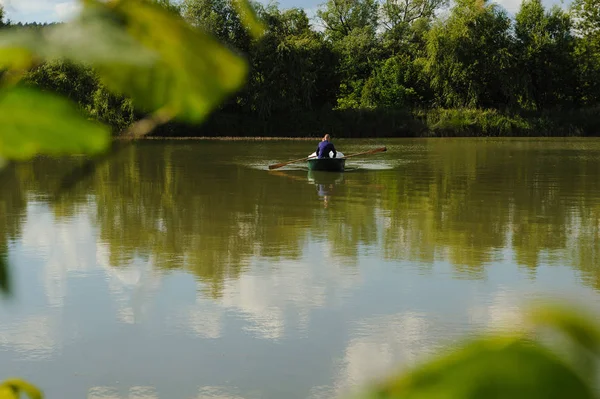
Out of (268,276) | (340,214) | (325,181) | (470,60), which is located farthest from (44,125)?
(470,60)

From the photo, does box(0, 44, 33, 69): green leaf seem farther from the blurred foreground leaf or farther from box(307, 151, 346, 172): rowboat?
box(307, 151, 346, 172): rowboat

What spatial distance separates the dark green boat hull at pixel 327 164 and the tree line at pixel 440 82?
1994cm

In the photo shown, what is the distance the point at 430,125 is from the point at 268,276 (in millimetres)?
35332

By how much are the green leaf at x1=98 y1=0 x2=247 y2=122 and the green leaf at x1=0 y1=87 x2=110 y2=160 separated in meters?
0.02

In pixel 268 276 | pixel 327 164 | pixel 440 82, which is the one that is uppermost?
pixel 440 82

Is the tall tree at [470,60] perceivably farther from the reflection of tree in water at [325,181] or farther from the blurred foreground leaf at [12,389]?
the blurred foreground leaf at [12,389]

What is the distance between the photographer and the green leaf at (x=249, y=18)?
0.36 metres

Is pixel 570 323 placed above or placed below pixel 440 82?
below

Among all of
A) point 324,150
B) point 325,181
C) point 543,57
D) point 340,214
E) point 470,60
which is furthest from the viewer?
point 543,57

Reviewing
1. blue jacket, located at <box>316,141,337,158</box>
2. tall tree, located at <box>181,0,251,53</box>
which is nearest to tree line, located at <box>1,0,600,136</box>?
blue jacket, located at <box>316,141,337,158</box>

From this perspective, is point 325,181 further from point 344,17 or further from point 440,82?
point 344,17

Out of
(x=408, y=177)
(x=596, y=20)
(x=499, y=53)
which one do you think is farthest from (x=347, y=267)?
(x=596, y=20)

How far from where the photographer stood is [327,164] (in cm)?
1997

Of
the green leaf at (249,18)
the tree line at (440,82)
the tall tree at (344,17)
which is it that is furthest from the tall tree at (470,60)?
the green leaf at (249,18)
